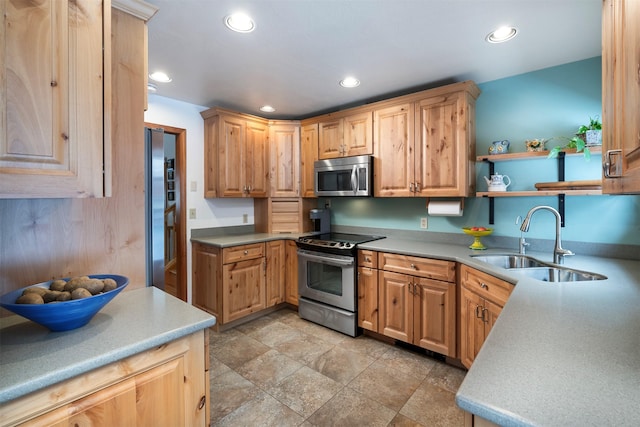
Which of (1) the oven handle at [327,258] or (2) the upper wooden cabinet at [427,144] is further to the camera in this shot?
(1) the oven handle at [327,258]

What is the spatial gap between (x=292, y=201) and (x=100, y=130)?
262 cm

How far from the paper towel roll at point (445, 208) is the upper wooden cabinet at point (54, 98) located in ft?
7.86

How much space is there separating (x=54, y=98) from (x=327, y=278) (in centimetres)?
243

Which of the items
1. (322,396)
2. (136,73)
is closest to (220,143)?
(136,73)

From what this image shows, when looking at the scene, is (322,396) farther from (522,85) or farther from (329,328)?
(522,85)

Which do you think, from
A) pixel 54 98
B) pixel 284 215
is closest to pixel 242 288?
pixel 284 215

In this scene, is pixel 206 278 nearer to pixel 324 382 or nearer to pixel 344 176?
pixel 324 382

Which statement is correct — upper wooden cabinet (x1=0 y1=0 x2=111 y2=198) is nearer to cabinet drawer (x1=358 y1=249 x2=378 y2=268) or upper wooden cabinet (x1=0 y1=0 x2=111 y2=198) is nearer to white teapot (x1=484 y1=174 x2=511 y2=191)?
cabinet drawer (x1=358 y1=249 x2=378 y2=268)

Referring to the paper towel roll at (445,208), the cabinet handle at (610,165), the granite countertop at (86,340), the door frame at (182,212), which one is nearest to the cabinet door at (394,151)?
the paper towel roll at (445,208)

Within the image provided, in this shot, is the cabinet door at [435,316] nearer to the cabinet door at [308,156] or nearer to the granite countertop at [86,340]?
the cabinet door at [308,156]

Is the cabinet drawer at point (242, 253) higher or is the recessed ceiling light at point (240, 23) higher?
the recessed ceiling light at point (240, 23)

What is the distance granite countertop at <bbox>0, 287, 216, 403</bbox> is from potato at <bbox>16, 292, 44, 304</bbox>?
14 centimetres

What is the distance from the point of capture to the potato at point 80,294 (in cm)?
96

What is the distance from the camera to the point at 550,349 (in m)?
0.80
